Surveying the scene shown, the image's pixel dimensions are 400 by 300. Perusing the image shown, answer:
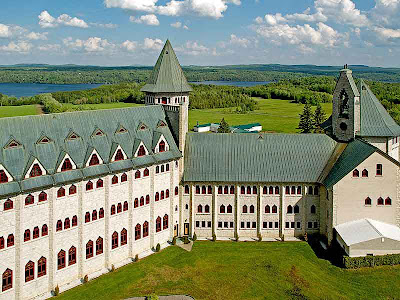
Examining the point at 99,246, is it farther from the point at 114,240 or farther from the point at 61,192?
the point at 61,192

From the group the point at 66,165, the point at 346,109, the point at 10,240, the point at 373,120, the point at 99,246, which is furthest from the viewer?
the point at 346,109

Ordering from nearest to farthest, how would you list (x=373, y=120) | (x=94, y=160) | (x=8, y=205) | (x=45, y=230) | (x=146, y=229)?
(x=8, y=205) < (x=45, y=230) < (x=94, y=160) < (x=146, y=229) < (x=373, y=120)

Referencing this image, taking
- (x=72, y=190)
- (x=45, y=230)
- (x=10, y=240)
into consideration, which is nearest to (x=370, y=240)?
(x=72, y=190)

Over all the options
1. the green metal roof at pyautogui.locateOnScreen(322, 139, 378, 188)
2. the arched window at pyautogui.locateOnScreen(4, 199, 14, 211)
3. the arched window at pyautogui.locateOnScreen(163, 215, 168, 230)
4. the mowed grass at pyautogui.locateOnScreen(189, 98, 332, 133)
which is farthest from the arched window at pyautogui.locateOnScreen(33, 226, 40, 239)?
the mowed grass at pyautogui.locateOnScreen(189, 98, 332, 133)

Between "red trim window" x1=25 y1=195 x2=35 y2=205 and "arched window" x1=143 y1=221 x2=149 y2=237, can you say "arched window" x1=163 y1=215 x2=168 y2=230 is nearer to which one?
"arched window" x1=143 y1=221 x2=149 y2=237

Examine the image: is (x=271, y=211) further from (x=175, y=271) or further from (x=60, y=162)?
(x=60, y=162)

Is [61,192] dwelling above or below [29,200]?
above
